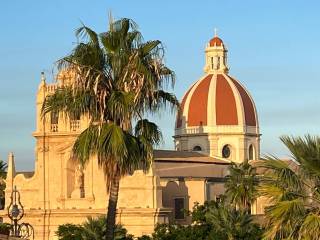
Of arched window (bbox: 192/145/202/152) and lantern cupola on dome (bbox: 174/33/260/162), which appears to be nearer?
lantern cupola on dome (bbox: 174/33/260/162)

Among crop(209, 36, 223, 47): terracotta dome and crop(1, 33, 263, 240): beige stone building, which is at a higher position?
crop(209, 36, 223, 47): terracotta dome

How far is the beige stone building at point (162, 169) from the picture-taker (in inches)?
2840

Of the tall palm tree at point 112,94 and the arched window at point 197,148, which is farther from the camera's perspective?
the arched window at point 197,148

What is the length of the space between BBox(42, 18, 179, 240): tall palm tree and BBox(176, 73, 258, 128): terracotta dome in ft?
243

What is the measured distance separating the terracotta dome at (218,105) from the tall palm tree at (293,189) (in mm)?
76340

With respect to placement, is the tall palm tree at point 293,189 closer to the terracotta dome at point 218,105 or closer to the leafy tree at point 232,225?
the leafy tree at point 232,225

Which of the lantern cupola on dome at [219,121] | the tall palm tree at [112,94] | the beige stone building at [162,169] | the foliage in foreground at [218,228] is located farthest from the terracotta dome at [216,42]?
the tall palm tree at [112,94]

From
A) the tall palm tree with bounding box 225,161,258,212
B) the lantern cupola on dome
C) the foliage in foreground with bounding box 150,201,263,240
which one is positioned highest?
the lantern cupola on dome

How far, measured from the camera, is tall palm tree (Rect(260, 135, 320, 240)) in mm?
23406

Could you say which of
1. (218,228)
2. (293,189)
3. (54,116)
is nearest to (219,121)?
(218,228)

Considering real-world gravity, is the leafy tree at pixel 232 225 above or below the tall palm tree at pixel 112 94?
below

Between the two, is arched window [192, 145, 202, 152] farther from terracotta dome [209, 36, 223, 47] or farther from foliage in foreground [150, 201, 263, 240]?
foliage in foreground [150, 201, 263, 240]

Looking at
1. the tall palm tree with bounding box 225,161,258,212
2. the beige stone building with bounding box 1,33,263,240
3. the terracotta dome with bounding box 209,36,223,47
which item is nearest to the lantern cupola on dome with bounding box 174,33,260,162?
the beige stone building with bounding box 1,33,263,240

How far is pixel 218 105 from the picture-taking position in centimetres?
10131
